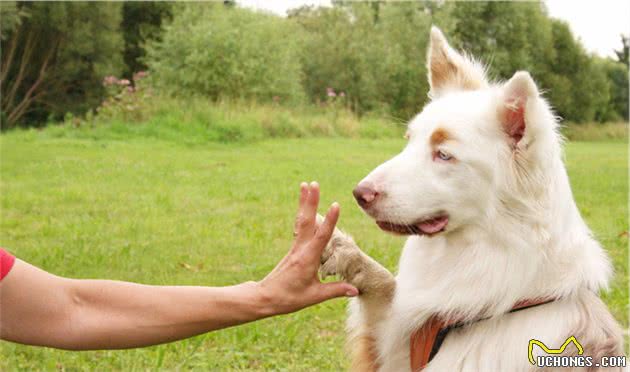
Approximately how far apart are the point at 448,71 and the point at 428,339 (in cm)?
121

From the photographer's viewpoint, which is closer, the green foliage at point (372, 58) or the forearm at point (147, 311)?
the forearm at point (147, 311)

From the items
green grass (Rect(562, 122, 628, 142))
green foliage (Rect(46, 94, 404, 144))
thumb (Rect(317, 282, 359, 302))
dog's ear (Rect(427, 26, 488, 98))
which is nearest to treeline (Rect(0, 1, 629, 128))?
green grass (Rect(562, 122, 628, 142))

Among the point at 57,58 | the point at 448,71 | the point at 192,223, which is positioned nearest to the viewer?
the point at 448,71

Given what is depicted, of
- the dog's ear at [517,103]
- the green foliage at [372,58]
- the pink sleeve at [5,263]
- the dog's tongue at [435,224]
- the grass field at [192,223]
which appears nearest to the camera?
the pink sleeve at [5,263]

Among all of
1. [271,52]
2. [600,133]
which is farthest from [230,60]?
[600,133]

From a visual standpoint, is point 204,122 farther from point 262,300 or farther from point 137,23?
point 137,23

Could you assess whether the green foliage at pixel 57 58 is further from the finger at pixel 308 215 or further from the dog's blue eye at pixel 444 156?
the finger at pixel 308 215

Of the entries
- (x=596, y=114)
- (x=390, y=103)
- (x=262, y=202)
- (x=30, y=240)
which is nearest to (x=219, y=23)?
(x=390, y=103)

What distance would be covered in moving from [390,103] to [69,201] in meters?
21.3

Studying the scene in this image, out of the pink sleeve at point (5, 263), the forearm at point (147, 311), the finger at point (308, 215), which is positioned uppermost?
the finger at point (308, 215)

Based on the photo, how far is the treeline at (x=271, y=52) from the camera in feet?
75.7

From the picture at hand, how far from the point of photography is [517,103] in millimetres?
2756

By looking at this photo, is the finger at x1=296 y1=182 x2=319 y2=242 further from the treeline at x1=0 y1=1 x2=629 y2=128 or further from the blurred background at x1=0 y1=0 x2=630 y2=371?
the treeline at x1=0 y1=1 x2=629 y2=128

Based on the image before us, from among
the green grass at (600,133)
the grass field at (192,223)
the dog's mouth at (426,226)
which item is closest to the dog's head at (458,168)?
the dog's mouth at (426,226)
